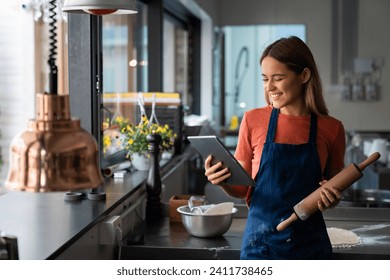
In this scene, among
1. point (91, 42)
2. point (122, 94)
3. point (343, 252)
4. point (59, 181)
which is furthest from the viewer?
point (122, 94)

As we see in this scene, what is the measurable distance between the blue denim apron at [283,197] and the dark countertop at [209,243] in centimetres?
23

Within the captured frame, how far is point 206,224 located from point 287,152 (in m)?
0.48

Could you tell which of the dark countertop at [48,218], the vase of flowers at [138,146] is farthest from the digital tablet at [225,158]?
Result: the vase of flowers at [138,146]

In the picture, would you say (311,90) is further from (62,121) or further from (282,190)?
(62,121)

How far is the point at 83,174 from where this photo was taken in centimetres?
77

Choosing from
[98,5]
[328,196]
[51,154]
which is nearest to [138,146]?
A: [328,196]

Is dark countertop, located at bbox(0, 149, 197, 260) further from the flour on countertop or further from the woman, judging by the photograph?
the flour on countertop

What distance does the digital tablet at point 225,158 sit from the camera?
4.50 ft

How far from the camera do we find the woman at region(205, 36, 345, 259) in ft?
4.67

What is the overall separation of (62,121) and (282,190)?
76cm

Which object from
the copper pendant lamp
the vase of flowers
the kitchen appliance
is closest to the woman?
the kitchen appliance

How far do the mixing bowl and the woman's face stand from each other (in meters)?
0.52
